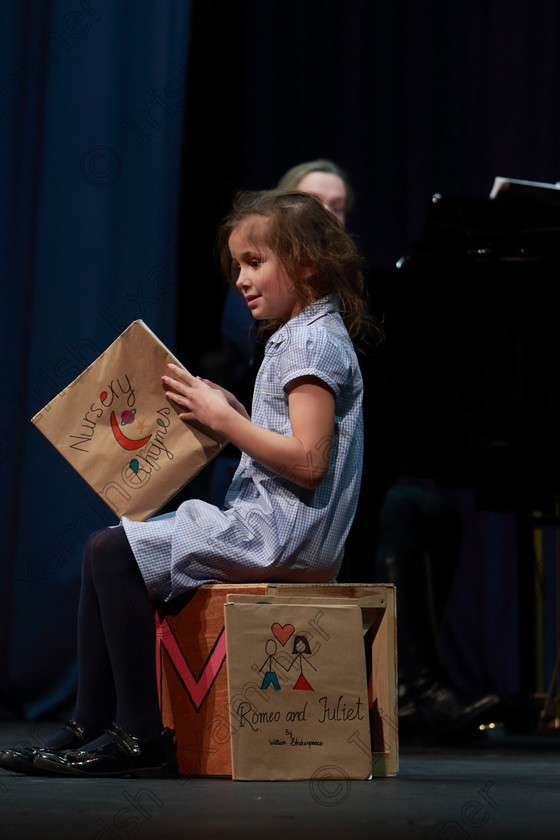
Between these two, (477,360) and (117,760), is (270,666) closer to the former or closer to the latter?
(117,760)

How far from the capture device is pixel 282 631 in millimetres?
1708

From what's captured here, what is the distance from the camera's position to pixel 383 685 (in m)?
1.80

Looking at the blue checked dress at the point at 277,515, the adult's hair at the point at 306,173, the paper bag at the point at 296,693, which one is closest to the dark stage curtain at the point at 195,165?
the adult's hair at the point at 306,173

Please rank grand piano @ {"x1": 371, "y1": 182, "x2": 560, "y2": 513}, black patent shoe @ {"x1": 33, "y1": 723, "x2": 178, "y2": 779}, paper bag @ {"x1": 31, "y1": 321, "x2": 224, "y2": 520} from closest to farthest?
black patent shoe @ {"x1": 33, "y1": 723, "x2": 178, "y2": 779}
paper bag @ {"x1": 31, "y1": 321, "x2": 224, "y2": 520}
grand piano @ {"x1": 371, "y1": 182, "x2": 560, "y2": 513}

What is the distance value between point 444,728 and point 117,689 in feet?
4.07

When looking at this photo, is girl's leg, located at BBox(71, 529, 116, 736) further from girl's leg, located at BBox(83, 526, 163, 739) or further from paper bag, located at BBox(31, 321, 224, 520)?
paper bag, located at BBox(31, 321, 224, 520)

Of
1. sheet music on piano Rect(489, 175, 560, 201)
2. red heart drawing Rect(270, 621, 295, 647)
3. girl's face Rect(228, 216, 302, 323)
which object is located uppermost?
sheet music on piano Rect(489, 175, 560, 201)

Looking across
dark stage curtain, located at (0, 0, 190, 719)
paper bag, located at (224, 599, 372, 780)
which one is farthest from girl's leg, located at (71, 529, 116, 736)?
dark stage curtain, located at (0, 0, 190, 719)

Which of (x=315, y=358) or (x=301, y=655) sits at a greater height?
(x=315, y=358)

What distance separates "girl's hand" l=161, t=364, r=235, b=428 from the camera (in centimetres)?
182

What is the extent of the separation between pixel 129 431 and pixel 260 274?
350 mm

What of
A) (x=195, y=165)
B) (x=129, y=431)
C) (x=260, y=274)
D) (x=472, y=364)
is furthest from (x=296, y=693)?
Answer: (x=195, y=165)

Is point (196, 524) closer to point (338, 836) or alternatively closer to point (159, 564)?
point (159, 564)

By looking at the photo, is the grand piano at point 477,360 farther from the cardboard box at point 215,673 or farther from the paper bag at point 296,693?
the paper bag at point 296,693
